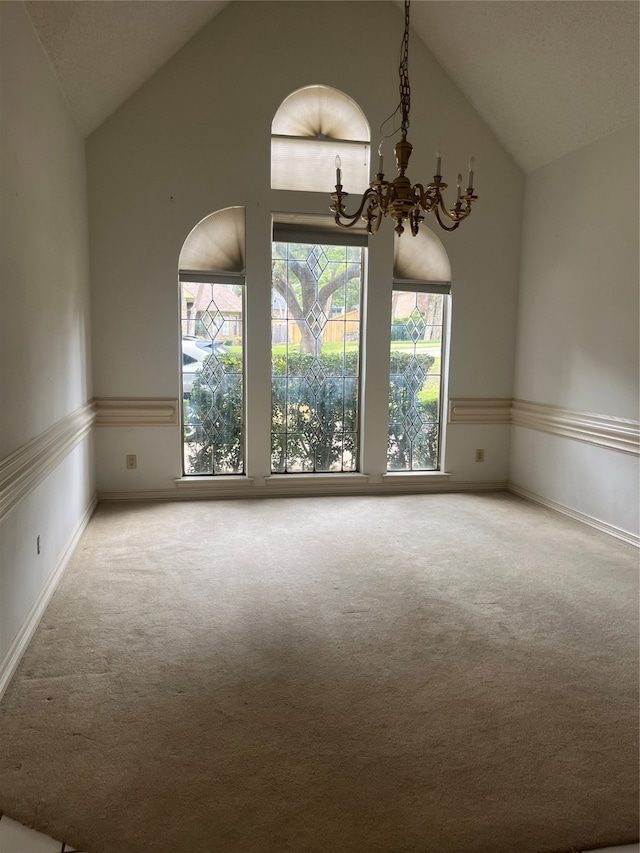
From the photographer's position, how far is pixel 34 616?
2729 mm

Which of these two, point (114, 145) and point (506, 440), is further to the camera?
point (506, 440)

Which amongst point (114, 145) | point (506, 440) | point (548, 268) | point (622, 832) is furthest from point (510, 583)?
point (114, 145)

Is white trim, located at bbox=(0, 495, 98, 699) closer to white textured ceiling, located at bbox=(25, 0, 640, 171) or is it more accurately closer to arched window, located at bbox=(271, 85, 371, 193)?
white textured ceiling, located at bbox=(25, 0, 640, 171)

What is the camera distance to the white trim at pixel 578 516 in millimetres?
4070

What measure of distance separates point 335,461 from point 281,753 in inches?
136

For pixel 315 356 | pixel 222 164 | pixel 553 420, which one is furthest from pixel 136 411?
pixel 553 420

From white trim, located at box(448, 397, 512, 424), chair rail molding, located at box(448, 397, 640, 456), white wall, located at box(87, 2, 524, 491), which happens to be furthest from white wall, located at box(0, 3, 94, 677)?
chair rail molding, located at box(448, 397, 640, 456)

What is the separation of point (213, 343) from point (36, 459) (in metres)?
2.40

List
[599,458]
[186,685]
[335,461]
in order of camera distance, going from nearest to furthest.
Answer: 1. [186,685]
2. [599,458]
3. [335,461]

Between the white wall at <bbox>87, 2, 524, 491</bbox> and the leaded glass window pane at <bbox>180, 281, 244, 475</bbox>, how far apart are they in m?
0.14

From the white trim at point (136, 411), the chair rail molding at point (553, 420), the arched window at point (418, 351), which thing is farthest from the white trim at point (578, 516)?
the white trim at point (136, 411)

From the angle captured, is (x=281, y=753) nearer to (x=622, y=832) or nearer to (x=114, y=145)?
(x=622, y=832)

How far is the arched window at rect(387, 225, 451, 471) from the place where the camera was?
5152mm

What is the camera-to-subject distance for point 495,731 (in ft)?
6.79
